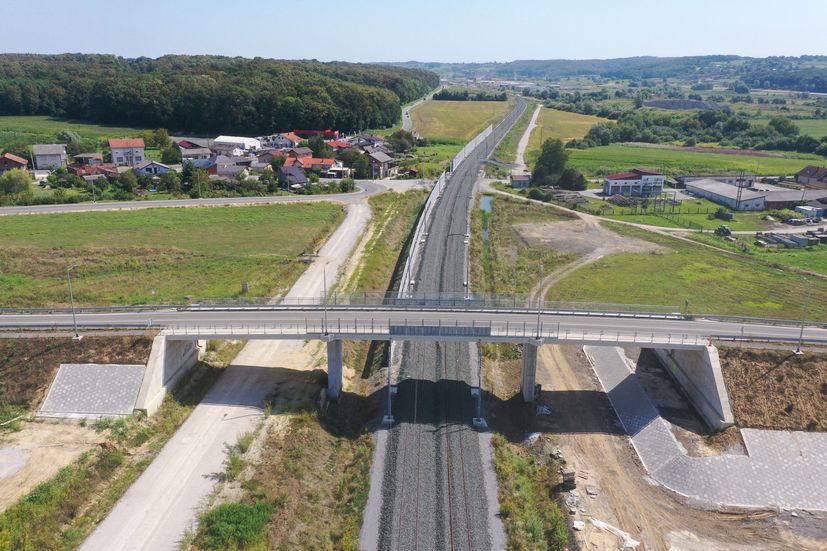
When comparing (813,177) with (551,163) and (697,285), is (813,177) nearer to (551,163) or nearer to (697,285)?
(551,163)

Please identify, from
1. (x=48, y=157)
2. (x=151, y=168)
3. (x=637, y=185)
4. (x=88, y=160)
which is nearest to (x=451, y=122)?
(x=637, y=185)

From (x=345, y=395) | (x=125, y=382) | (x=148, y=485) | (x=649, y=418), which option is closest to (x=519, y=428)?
(x=649, y=418)

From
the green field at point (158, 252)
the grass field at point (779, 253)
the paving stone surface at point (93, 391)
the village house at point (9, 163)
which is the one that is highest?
the village house at point (9, 163)

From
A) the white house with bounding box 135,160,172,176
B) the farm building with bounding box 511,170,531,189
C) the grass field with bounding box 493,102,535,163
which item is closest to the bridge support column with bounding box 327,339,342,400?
the farm building with bounding box 511,170,531,189

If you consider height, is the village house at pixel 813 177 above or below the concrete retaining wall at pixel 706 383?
above

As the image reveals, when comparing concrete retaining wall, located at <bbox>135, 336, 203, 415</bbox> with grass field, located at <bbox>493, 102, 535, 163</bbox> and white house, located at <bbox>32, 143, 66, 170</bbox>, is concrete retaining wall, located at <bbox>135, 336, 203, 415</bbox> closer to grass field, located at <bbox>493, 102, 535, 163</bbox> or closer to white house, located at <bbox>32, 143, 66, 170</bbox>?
white house, located at <bbox>32, 143, 66, 170</bbox>

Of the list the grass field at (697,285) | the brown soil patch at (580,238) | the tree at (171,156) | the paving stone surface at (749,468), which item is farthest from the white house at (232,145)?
the paving stone surface at (749,468)

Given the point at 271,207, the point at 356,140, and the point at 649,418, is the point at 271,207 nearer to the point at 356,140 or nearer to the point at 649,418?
the point at 356,140

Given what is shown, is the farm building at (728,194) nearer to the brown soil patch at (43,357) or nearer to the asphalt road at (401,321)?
the asphalt road at (401,321)
